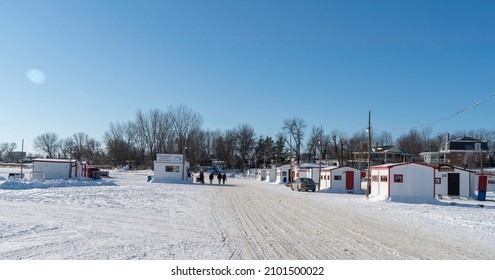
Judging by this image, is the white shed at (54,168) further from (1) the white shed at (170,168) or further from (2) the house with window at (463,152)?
(2) the house with window at (463,152)

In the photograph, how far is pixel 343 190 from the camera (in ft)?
149

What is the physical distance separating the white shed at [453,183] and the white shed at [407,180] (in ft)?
21.9

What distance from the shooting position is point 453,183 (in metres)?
38.7

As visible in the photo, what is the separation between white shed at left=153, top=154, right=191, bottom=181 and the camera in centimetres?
5604

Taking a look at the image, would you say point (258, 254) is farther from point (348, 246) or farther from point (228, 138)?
point (228, 138)

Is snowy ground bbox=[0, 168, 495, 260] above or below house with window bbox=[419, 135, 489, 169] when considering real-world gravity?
below

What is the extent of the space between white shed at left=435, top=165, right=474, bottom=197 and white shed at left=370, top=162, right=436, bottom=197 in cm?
668

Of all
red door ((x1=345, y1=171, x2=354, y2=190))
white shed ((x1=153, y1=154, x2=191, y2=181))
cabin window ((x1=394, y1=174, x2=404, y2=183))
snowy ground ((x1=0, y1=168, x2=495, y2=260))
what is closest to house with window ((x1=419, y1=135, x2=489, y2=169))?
red door ((x1=345, y1=171, x2=354, y2=190))

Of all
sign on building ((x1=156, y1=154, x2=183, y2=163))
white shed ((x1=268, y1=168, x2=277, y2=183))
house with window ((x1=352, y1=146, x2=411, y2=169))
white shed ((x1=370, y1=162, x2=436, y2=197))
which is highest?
house with window ((x1=352, y1=146, x2=411, y2=169))

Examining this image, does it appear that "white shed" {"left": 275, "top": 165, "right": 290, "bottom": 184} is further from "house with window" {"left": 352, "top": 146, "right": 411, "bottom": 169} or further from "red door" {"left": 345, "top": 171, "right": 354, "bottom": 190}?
"house with window" {"left": 352, "top": 146, "right": 411, "bottom": 169}

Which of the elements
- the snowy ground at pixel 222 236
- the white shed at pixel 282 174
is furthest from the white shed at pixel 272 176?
the snowy ground at pixel 222 236

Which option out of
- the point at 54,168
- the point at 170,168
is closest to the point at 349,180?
the point at 170,168

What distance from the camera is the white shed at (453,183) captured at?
38469mm
